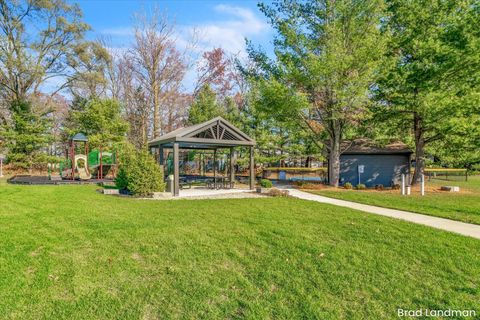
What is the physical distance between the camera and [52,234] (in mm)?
5191

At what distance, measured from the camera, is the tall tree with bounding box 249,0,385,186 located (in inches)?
491

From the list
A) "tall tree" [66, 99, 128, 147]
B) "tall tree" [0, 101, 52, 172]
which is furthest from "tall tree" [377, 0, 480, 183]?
"tall tree" [0, 101, 52, 172]

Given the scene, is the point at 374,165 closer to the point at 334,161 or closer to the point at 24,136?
the point at 334,161

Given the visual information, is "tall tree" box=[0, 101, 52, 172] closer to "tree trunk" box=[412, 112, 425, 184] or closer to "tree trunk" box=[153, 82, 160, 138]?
"tree trunk" box=[153, 82, 160, 138]

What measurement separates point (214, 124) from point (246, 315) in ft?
32.2

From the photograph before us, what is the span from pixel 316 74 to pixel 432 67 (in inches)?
206

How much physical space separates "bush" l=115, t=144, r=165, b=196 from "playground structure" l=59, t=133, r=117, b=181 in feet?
21.8

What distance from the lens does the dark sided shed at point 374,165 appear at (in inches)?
662

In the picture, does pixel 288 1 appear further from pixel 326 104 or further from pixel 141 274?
pixel 141 274

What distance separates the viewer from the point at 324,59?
12.4m

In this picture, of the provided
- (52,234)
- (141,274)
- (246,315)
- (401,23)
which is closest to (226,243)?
(141,274)

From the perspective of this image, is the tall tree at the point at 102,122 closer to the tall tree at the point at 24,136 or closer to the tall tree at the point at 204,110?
the tall tree at the point at 24,136

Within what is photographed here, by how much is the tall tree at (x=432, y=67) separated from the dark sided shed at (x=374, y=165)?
5.97 ft

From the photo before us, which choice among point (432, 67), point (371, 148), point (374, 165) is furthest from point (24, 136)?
point (432, 67)
